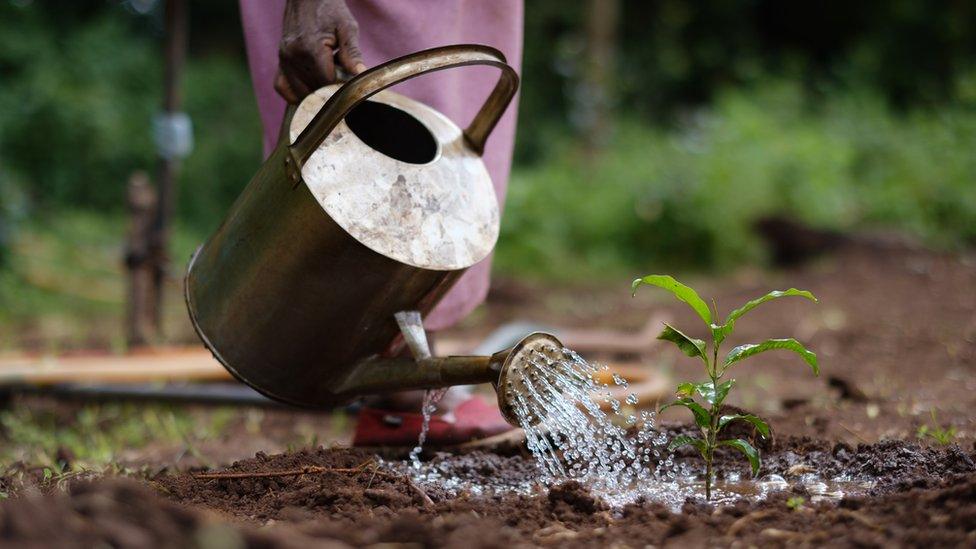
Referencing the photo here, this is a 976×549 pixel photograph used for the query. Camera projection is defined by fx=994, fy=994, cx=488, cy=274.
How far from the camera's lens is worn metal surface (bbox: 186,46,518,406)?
1812mm

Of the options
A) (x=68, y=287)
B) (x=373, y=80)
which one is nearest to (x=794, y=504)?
(x=373, y=80)

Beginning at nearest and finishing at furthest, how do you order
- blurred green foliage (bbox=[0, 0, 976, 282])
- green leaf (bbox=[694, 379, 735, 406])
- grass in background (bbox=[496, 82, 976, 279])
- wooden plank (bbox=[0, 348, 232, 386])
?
green leaf (bbox=[694, 379, 735, 406]) < wooden plank (bbox=[0, 348, 232, 386]) < grass in background (bbox=[496, 82, 976, 279]) < blurred green foliage (bbox=[0, 0, 976, 282])

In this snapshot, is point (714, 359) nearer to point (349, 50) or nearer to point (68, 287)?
point (349, 50)

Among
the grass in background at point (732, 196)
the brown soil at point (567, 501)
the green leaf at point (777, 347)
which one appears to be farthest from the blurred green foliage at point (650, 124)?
the green leaf at point (777, 347)

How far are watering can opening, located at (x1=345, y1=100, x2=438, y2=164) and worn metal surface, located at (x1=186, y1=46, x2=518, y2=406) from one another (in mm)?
53

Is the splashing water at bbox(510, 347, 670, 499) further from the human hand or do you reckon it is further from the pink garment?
the human hand

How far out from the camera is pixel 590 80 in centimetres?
1001

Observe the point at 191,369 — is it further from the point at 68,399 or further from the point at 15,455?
the point at 15,455

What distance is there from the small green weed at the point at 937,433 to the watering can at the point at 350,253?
0.88 metres

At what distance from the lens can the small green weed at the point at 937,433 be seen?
6.80 ft

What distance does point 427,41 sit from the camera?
237cm

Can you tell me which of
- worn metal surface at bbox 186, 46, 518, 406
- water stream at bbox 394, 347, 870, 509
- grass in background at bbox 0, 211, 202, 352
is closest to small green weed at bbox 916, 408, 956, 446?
water stream at bbox 394, 347, 870, 509

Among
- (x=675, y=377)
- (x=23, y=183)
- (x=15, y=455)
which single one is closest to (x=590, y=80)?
(x=23, y=183)

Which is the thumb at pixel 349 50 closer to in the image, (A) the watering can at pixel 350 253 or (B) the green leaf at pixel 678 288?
(A) the watering can at pixel 350 253
